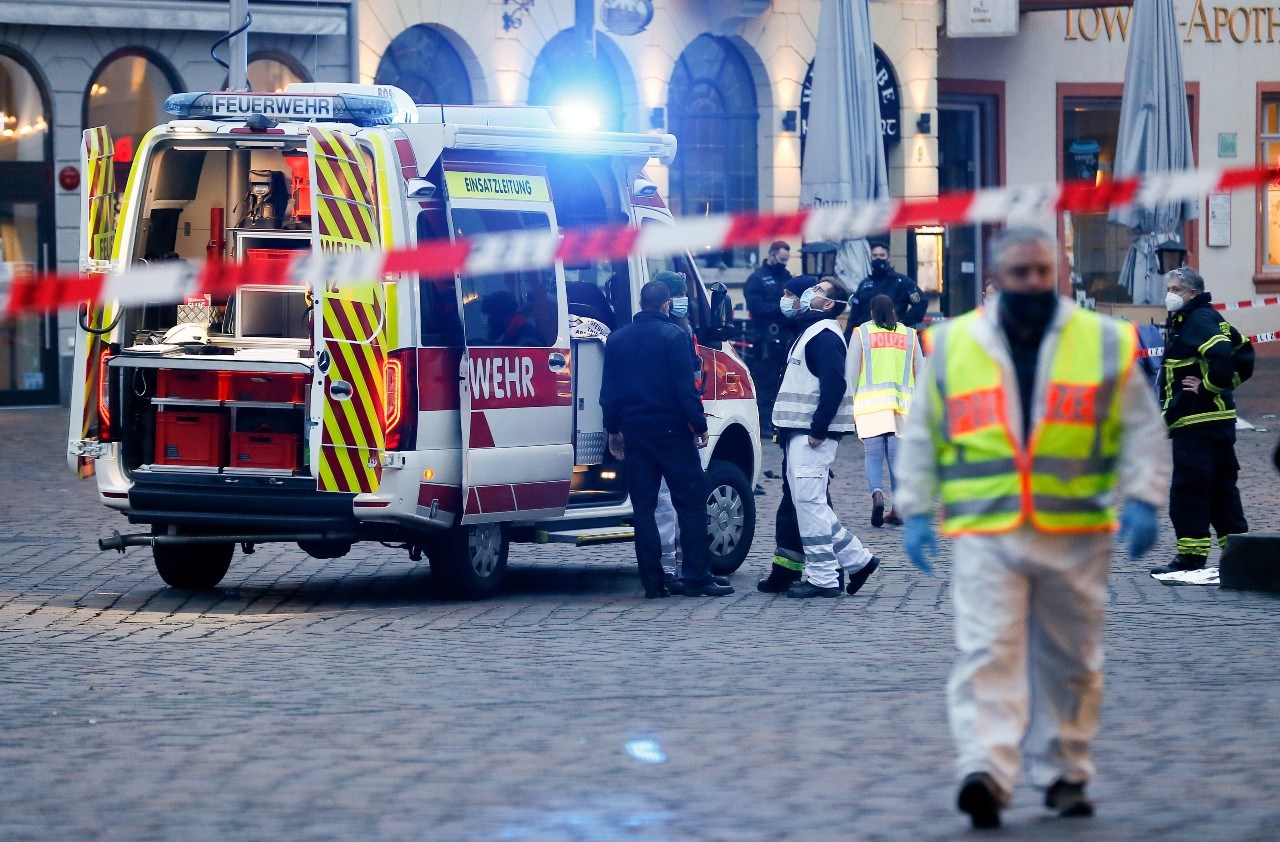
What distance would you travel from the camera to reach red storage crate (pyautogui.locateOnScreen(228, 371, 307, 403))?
37.9 feet

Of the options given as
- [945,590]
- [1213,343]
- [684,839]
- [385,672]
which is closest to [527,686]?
[385,672]

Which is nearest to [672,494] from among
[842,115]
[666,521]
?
[666,521]

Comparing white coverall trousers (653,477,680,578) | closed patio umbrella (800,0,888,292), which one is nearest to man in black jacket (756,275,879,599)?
white coverall trousers (653,477,680,578)

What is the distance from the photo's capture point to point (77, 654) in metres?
9.66

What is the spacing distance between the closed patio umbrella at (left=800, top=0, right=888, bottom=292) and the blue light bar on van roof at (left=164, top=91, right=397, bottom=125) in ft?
39.1

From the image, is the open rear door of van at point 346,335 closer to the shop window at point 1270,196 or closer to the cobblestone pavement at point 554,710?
the cobblestone pavement at point 554,710

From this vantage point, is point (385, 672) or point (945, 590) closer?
point (385, 672)

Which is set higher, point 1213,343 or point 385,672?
point 1213,343

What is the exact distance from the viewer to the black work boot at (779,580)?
39.1 feet

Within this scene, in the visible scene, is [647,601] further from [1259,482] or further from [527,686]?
[1259,482]

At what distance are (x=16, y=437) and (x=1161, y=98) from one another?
505 inches

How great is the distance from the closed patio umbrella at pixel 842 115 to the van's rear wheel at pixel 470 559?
11.7m

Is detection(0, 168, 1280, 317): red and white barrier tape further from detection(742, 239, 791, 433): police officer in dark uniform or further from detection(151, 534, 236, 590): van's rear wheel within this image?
detection(742, 239, 791, 433): police officer in dark uniform

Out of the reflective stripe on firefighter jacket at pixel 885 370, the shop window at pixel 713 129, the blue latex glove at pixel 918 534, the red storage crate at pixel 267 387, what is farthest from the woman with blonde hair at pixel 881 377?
the shop window at pixel 713 129
